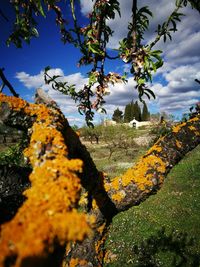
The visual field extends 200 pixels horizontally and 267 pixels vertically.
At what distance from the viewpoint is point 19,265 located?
4.23ft

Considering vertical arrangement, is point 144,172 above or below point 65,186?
below

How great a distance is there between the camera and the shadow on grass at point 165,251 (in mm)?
15117

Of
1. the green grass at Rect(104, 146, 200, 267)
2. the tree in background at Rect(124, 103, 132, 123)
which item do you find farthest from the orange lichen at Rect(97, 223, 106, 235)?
the tree in background at Rect(124, 103, 132, 123)

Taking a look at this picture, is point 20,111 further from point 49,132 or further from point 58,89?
point 58,89

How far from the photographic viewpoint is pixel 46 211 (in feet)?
5.19

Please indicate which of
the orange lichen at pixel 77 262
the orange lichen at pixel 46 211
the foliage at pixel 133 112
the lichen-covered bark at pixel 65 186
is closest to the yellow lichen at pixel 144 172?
the lichen-covered bark at pixel 65 186

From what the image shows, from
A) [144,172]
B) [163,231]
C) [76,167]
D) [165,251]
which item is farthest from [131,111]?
[76,167]

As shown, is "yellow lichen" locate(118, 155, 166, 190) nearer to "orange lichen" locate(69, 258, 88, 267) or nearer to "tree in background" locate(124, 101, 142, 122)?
"orange lichen" locate(69, 258, 88, 267)

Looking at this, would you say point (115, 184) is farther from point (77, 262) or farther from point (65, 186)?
point (65, 186)

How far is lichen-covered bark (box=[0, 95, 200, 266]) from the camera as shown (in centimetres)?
143

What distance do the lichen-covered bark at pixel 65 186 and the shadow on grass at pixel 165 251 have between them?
11188 mm

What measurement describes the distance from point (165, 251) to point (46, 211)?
56.5ft

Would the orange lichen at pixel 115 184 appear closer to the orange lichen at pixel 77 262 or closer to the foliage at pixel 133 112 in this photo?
the orange lichen at pixel 77 262

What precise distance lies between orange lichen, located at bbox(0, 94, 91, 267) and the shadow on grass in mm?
13478
